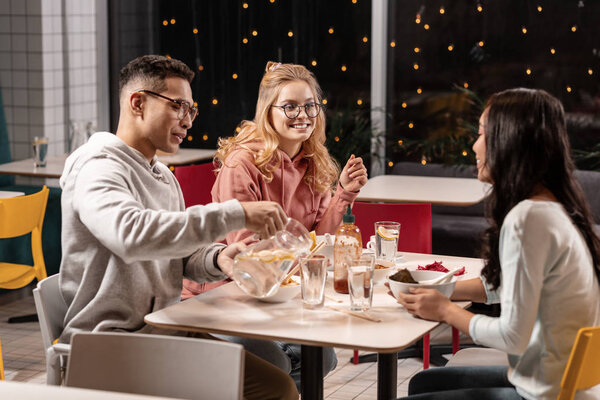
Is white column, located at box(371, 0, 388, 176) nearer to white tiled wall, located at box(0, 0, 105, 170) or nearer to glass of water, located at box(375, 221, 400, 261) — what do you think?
white tiled wall, located at box(0, 0, 105, 170)

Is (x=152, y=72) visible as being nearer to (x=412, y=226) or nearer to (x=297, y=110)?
(x=297, y=110)

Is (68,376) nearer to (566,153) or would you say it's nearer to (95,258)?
(95,258)

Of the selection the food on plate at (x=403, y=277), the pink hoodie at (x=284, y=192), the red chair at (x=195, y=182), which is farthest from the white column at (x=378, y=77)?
the food on plate at (x=403, y=277)

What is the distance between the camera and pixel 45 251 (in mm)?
5043

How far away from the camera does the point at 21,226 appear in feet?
12.5

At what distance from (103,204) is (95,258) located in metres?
0.21


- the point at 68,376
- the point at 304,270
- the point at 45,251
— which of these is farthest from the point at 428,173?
the point at 68,376

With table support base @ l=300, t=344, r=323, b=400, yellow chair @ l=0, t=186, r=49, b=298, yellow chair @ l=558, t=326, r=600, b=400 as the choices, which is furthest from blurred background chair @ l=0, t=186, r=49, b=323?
yellow chair @ l=558, t=326, r=600, b=400

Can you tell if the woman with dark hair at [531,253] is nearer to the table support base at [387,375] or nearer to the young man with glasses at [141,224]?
the table support base at [387,375]

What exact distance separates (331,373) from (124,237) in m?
1.93

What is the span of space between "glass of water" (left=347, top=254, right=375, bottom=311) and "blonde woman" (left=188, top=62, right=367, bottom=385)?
0.79 metres

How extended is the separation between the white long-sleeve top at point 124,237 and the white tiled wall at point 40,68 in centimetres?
352

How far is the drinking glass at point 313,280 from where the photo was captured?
7.04ft

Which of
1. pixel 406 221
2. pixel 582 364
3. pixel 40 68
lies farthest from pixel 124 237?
pixel 40 68
